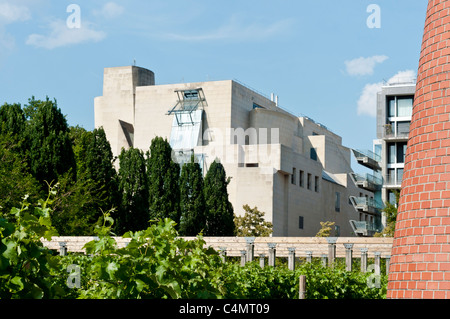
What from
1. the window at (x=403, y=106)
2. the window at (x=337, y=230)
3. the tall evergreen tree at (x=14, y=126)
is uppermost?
the window at (x=403, y=106)

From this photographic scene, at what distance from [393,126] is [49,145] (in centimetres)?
4078

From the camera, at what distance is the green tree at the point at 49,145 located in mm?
47781

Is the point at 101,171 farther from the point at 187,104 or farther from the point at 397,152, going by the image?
the point at 397,152

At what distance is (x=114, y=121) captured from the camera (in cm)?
8675

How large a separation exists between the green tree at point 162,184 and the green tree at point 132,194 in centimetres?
102

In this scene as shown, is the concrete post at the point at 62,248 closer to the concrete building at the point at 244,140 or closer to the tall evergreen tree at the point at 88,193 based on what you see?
the tall evergreen tree at the point at 88,193

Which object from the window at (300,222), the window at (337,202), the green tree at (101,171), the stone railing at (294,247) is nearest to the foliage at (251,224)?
the window at (300,222)

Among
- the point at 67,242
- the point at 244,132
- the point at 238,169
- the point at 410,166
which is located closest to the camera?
the point at 410,166

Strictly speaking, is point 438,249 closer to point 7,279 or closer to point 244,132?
point 7,279

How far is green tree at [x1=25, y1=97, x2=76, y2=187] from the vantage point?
4778cm

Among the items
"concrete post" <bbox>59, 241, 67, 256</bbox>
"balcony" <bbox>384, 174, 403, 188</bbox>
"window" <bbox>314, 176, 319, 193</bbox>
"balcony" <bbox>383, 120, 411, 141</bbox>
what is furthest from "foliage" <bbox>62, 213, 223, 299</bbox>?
"window" <bbox>314, 176, 319, 193</bbox>

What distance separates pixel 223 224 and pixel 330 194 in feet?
79.5

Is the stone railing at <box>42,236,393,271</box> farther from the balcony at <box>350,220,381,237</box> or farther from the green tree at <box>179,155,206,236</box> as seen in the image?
the balcony at <box>350,220,381,237</box>

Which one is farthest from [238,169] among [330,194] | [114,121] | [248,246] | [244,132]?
[248,246]
